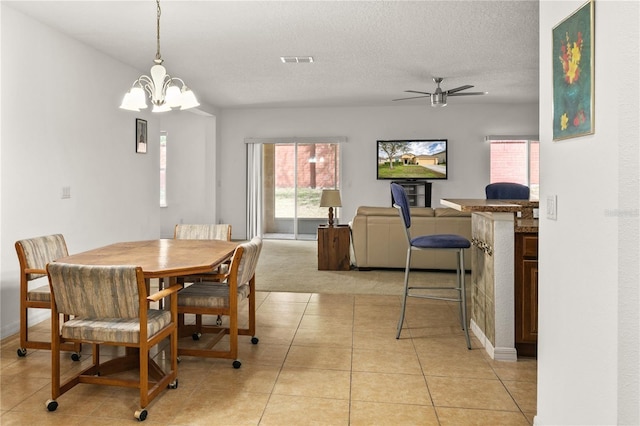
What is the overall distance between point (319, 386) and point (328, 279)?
300 cm

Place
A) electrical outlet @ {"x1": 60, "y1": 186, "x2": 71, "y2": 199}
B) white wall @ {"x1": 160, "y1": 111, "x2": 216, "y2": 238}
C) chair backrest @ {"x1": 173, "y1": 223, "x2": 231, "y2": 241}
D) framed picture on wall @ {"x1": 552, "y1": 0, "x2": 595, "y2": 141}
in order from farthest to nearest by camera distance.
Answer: white wall @ {"x1": 160, "y1": 111, "x2": 216, "y2": 238}, electrical outlet @ {"x1": 60, "y1": 186, "x2": 71, "y2": 199}, chair backrest @ {"x1": 173, "y1": 223, "x2": 231, "y2": 241}, framed picture on wall @ {"x1": 552, "y1": 0, "x2": 595, "y2": 141}

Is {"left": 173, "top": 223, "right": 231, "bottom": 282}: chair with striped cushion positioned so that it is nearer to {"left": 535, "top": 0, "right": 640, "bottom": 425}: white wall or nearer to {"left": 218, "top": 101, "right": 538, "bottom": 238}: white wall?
{"left": 535, "top": 0, "right": 640, "bottom": 425}: white wall

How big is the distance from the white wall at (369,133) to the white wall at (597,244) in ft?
23.5

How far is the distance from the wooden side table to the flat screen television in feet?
10.9

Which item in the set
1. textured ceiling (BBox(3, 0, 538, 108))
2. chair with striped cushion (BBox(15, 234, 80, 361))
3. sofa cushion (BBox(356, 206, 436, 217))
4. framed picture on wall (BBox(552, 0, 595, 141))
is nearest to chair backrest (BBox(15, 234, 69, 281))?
chair with striped cushion (BBox(15, 234, 80, 361))

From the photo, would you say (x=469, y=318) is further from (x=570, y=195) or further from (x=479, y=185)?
(x=479, y=185)

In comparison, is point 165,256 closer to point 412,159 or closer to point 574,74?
point 574,74

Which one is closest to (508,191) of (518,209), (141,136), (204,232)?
(518,209)

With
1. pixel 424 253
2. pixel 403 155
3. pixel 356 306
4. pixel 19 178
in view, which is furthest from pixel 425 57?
pixel 19 178

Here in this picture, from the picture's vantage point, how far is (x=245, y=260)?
10.1ft

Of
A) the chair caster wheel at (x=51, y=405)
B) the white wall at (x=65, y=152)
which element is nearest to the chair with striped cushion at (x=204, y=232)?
the white wall at (x=65, y=152)

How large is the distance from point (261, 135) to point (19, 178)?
5.93 meters

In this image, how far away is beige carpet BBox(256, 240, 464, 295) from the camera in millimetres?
5246

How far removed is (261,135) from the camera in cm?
956
